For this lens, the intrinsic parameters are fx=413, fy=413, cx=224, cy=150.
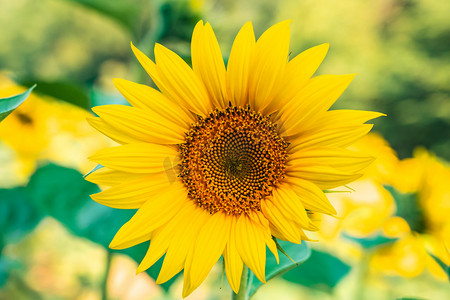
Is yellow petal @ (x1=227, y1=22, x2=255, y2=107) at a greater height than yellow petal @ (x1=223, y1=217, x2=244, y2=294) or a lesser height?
greater

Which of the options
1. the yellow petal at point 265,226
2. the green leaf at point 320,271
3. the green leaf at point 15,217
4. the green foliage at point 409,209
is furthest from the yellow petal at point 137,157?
the green foliage at point 409,209

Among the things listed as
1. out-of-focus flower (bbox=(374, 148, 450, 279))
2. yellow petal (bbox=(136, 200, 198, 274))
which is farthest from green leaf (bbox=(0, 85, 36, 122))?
out-of-focus flower (bbox=(374, 148, 450, 279))

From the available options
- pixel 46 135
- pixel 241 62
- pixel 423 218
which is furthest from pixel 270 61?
pixel 46 135

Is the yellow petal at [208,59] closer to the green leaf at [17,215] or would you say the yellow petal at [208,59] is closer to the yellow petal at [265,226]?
the yellow petal at [265,226]

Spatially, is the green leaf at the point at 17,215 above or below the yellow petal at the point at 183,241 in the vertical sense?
below

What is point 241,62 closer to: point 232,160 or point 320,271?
point 232,160

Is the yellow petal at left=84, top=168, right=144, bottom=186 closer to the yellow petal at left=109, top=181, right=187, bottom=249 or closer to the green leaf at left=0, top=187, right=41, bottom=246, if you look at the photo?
the yellow petal at left=109, top=181, right=187, bottom=249
